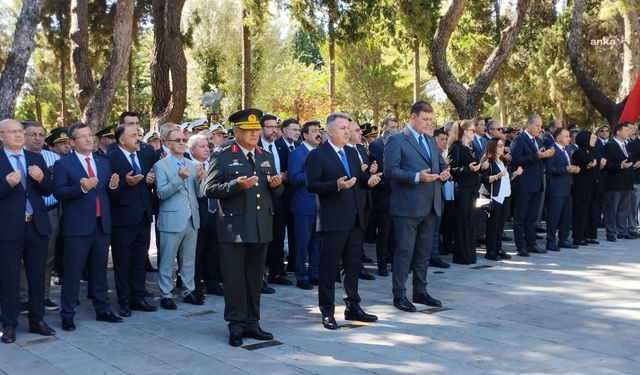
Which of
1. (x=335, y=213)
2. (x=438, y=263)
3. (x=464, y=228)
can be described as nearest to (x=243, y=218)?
(x=335, y=213)

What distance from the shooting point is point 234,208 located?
6.02 metres

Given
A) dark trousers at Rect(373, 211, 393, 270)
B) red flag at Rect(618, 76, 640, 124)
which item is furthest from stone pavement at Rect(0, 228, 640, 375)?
red flag at Rect(618, 76, 640, 124)

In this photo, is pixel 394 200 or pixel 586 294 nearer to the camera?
pixel 394 200

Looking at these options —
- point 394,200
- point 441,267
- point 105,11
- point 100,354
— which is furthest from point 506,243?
point 105,11

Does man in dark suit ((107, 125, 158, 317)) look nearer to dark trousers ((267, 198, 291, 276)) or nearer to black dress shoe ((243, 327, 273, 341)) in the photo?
black dress shoe ((243, 327, 273, 341))

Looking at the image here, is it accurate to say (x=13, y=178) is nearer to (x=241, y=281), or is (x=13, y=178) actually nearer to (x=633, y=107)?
(x=241, y=281)

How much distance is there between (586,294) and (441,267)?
7.26 ft

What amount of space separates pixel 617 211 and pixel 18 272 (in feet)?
32.1

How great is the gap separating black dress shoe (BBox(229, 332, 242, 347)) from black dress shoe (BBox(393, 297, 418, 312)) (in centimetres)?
192

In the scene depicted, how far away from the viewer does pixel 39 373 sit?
17.3 ft

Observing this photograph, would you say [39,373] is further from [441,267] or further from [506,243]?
[506,243]

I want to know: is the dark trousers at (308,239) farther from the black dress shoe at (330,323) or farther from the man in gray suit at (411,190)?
the black dress shoe at (330,323)

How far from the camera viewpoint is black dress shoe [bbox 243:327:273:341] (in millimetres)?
6138

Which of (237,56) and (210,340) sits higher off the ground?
(237,56)
